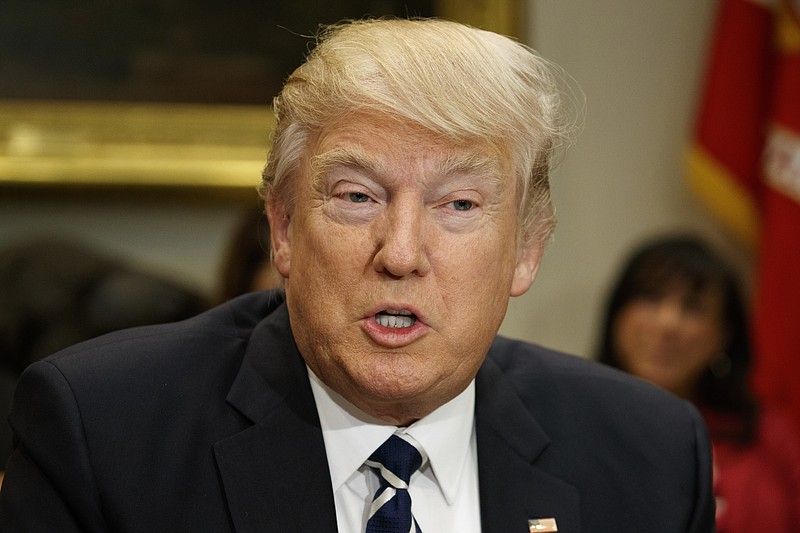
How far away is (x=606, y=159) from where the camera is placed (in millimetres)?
4082

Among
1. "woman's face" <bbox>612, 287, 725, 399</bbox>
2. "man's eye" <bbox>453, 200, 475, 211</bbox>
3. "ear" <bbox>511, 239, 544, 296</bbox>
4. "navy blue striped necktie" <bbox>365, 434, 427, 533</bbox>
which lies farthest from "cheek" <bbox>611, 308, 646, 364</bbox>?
"man's eye" <bbox>453, 200, 475, 211</bbox>

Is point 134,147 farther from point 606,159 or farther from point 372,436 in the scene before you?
point 372,436

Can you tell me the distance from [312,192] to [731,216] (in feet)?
8.72

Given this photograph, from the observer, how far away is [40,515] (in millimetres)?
1524

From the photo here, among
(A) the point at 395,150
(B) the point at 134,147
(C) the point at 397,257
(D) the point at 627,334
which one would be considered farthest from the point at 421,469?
(B) the point at 134,147

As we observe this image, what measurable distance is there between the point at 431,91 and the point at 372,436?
556mm

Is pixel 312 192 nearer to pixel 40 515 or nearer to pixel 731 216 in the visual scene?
pixel 40 515

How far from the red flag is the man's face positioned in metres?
2.35

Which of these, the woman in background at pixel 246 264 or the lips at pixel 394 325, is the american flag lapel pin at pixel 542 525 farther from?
the woman in background at pixel 246 264

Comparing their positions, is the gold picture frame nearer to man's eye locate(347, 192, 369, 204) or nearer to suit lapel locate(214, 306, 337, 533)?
suit lapel locate(214, 306, 337, 533)

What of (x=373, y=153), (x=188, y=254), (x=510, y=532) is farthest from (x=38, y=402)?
(x=188, y=254)

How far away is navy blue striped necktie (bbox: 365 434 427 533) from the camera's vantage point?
162 centimetres

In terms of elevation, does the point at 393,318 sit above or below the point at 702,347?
above

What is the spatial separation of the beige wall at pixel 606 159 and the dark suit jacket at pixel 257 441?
208 cm
